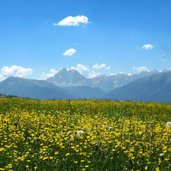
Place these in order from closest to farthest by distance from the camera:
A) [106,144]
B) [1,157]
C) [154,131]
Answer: [1,157]
[106,144]
[154,131]

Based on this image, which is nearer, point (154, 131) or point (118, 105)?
point (154, 131)

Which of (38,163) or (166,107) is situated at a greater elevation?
(166,107)

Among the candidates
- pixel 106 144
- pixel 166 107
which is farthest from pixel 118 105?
pixel 106 144

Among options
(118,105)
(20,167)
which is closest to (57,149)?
(20,167)

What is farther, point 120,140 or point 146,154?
point 120,140

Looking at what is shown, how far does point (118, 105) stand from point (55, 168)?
1965 centimetres

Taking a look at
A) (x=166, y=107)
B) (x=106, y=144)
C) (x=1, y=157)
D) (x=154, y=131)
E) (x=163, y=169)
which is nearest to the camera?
(x=163, y=169)

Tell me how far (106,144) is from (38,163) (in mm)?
2627

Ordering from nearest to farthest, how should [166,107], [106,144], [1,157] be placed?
[1,157] → [106,144] → [166,107]

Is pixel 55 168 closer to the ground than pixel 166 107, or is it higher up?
closer to the ground

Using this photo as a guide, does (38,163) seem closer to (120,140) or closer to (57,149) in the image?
(57,149)

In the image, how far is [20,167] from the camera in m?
10.1

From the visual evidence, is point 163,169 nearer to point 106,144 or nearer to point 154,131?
point 106,144

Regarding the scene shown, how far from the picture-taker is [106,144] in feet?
40.5
